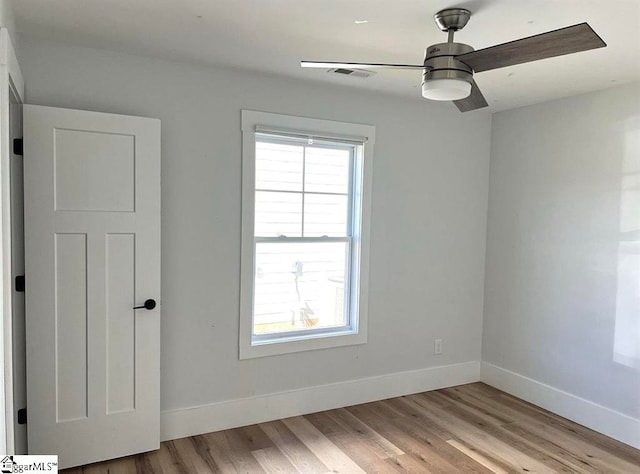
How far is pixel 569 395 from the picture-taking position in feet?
12.0

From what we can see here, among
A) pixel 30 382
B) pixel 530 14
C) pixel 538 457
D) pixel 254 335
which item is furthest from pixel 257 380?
pixel 530 14

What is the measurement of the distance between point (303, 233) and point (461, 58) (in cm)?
187

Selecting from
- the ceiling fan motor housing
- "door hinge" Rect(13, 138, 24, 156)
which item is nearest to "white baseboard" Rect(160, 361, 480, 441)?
"door hinge" Rect(13, 138, 24, 156)

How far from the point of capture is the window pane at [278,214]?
3.44 metres

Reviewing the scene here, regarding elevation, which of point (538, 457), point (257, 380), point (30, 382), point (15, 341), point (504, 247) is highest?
point (504, 247)

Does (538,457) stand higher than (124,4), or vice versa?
(124,4)

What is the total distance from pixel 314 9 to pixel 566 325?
9.88ft

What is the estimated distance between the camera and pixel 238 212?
3.29 metres

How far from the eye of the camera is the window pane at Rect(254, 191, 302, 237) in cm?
344

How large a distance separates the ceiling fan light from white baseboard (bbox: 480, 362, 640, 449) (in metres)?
2.66

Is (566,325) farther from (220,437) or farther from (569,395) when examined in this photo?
(220,437)

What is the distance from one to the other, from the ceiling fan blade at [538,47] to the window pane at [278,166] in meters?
1.67

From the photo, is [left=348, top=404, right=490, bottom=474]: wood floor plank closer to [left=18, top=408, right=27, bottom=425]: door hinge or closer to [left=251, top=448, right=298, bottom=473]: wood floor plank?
[left=251, top=448, right=298, bottom=473]: wood floor plank

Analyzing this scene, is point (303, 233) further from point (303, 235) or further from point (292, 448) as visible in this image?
point (292, 448)
